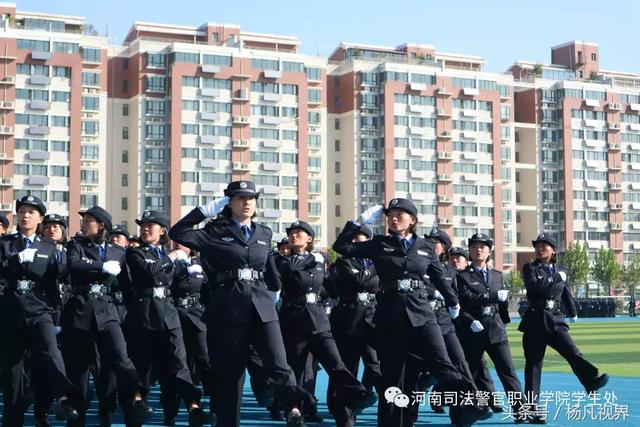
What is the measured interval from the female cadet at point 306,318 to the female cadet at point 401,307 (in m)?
0.86

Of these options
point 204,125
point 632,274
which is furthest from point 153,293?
point 632,274

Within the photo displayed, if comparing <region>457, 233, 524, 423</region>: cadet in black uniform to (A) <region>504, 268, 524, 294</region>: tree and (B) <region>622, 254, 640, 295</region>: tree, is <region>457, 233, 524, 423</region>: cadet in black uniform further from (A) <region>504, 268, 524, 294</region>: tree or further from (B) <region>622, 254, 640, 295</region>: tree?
(B) <region>622, 254, 640, 295</region>: tree

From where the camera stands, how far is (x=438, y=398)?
12.2 meters

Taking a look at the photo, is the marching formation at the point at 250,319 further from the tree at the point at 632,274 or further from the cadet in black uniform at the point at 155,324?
the tree at the point at 632,274

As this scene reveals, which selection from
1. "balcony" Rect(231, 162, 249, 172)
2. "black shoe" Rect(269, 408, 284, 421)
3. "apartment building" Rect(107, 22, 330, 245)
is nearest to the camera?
"black shoe" Rect(269, 408, 284, 421)

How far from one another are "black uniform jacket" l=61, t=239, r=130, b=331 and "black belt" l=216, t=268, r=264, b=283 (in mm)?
2047

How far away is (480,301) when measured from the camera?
13.9m

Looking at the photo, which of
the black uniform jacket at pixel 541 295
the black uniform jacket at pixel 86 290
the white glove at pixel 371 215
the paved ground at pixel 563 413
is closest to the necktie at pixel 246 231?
the white glove at pixel 371 215

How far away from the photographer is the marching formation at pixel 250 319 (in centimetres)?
984

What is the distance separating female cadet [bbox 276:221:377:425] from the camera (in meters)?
11.4

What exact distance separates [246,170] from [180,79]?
1014 centimetres

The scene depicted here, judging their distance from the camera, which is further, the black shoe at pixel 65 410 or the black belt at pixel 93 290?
the black belt at pixel 93 290

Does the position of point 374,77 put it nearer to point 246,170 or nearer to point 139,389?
point 246,170

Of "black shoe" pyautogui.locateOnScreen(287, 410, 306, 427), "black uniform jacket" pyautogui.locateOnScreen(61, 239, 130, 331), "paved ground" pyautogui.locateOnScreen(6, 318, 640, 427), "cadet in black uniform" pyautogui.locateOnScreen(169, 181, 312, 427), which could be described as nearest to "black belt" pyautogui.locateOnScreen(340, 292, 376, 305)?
"paved ground" pyautogui.locateOnScreen(6, 318, 640, 427)
